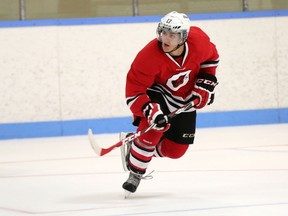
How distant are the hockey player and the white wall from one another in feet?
13.6

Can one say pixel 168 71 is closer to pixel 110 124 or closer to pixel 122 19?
pixel 110 124

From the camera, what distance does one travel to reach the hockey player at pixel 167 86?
4.41 m

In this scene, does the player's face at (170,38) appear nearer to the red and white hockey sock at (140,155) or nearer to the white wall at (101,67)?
the red and white hockey sock at (140,155)

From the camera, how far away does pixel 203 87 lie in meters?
4.58

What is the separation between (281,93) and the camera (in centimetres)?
960

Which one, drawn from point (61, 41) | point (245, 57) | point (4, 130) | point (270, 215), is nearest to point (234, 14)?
point (245, 57)

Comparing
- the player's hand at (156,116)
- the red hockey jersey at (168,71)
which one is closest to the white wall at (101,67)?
the red hockey jersey at (168,71)

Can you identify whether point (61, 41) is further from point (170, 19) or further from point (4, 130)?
point (170, 19)

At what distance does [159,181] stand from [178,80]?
83 cm

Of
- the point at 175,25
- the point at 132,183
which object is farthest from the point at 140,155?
the point at 175,25

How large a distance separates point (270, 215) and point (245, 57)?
597 centimetres

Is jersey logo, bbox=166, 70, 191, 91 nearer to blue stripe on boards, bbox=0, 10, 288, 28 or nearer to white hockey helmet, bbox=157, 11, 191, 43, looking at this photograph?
white hockey helmet, bbox=157, 11, 191, 43

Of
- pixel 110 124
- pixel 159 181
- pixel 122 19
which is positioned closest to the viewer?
pixel 159 181

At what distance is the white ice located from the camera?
4102mm
